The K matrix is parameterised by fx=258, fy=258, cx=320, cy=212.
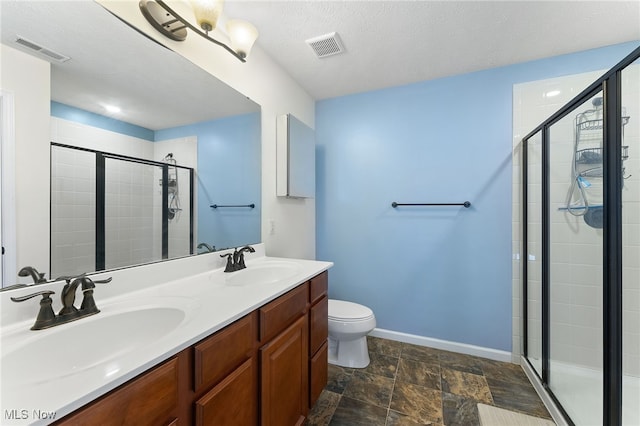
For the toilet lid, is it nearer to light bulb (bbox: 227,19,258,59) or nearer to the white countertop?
the white countertop

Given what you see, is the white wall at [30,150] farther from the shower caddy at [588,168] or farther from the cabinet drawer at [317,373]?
the shower caddy at [588,168]

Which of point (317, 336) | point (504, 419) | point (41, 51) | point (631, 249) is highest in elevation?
point (41, 51)

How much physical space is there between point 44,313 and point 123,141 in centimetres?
66

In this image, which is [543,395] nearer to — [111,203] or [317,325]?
[317,325]

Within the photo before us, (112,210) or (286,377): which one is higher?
(112,210)

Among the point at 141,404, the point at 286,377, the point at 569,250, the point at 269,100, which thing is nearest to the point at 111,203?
the point at 141,404

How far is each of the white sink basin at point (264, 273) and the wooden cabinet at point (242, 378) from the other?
0.21m

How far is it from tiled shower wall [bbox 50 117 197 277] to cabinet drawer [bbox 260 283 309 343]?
0.59 meters

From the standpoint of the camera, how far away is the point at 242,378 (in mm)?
910

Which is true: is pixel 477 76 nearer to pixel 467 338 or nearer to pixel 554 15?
pixel 554 15

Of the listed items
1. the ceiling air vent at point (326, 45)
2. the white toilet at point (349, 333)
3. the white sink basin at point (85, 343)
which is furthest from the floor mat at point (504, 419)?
the ceiling air vent at point (326, 45)

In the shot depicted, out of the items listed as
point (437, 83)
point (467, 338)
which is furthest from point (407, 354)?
point (437, 83)

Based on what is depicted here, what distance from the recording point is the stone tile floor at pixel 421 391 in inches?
58.5

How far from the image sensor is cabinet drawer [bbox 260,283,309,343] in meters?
1.04
